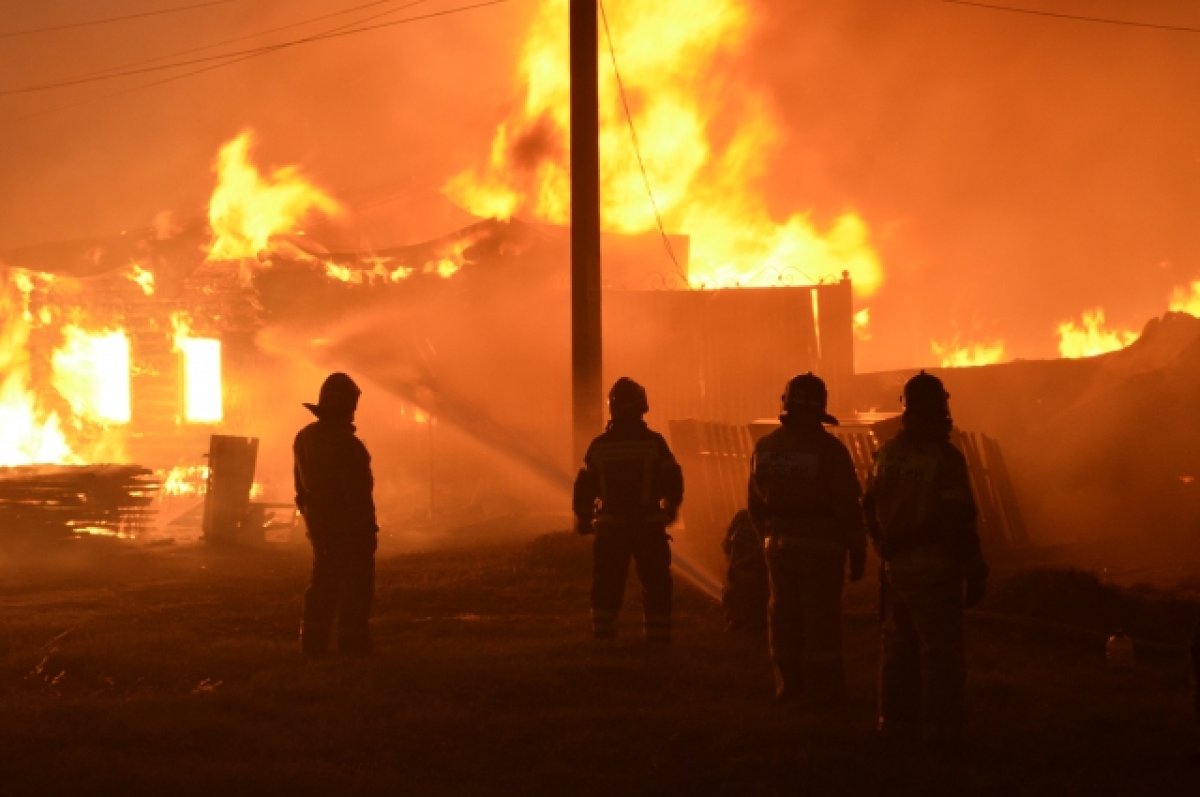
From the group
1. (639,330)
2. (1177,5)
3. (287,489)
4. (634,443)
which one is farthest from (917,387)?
(1177,5)

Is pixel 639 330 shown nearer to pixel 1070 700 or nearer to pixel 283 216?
pixel 283 216

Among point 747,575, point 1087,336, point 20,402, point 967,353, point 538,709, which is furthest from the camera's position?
point 967,353

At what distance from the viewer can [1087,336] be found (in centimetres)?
3616

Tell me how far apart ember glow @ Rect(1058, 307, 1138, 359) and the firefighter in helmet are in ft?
91.8

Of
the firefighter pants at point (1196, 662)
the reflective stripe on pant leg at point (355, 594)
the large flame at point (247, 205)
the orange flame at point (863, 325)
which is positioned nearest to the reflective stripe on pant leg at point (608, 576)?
the reflective stripe on pant leg at point (355, 594)

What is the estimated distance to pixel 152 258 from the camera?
3303 cm

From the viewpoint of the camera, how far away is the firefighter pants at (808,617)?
8.17 metres

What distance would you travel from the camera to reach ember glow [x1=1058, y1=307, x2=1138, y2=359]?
35.8m

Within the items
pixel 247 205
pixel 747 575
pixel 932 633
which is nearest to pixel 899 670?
pixel 932 633

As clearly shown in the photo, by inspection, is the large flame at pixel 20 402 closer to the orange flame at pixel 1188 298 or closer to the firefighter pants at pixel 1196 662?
the orange flame at pixel 1188 298

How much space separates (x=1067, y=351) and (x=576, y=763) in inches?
1243

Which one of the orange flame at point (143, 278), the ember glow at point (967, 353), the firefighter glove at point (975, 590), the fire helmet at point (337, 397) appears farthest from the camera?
the ember glow at point (967, 353)

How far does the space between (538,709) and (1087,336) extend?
30828mm

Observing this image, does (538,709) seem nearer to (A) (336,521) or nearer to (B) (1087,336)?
(A) (336,521)
